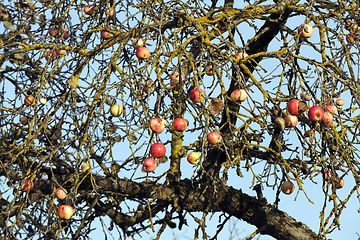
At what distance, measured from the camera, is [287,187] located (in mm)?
3689

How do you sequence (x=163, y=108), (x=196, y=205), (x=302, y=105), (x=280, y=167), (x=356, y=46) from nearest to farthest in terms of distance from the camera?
1. (x=302, y=105)
2. (x=356, y=46)
3. (x=280, y=167)
4. (x=196, y=205)
5. (x=163, y=108)

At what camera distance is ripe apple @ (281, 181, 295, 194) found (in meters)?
3.69

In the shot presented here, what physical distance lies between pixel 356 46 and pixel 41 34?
3.08 metres

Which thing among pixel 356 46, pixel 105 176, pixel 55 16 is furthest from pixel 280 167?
pixel 55 16

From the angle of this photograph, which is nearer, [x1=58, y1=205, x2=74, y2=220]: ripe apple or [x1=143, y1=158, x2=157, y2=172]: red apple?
[x1=143, y1=158, x2=157, y2=172]: red apple

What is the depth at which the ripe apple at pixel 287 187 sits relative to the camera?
12.1 feet

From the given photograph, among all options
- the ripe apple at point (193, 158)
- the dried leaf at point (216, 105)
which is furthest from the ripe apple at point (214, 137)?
the ripe apple at point (193, 158)

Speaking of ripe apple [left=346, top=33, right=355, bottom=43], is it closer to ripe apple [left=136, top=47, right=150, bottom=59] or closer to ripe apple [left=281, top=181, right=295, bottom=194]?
ripe apple [left=281, top=181, right=295, bottom=194]

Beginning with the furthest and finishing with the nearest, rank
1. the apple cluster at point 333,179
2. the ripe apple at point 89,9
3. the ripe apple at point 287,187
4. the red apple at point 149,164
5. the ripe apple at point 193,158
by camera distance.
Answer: the ripe apple at point 89,9 → the ripe apple at point 287,187 → the ripe apple at point 193,158 → the apple cluster at point 333,179 → the red apple at point 149,164

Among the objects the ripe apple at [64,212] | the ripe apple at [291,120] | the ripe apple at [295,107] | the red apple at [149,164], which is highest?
the ripe apple at [295,107]

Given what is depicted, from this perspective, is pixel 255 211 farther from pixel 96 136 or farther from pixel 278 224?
pixel 96 136

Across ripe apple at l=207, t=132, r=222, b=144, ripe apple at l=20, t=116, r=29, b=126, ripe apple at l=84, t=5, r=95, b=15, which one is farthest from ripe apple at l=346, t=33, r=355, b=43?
ripe apple at l=20, t=116, r=29, b=126

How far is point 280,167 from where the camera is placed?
152 inches

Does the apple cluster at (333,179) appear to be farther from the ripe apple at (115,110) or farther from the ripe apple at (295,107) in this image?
the ripe apple at (115,110)
